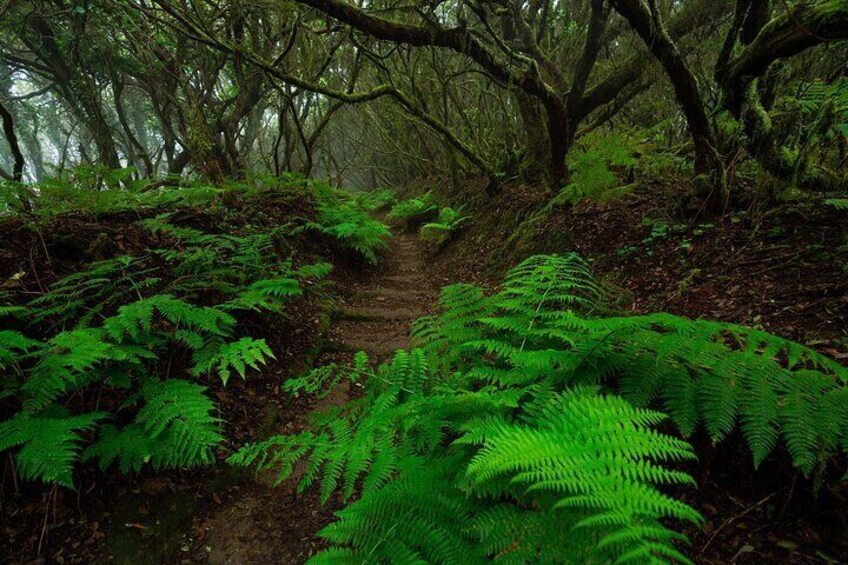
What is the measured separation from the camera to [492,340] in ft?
7.40

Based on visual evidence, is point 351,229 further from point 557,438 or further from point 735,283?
point 557,438

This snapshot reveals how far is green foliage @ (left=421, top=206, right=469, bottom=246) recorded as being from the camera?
8.80m

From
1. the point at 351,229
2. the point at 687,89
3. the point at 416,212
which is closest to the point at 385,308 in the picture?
the point at 351,229

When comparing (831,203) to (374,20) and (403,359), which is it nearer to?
(403,359)

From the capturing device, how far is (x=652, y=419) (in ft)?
4.33

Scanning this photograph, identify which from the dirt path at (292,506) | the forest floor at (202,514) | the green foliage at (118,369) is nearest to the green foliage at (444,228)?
the dirt path at (292,506)

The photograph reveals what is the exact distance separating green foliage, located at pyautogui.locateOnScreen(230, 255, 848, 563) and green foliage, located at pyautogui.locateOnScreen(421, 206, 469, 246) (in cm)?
647

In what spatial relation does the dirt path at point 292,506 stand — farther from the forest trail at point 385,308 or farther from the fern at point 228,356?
the fern at point 228,356

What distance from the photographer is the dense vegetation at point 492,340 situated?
4.33 feet

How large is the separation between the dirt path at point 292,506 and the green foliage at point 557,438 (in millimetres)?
399

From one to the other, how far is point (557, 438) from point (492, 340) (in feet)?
3.31

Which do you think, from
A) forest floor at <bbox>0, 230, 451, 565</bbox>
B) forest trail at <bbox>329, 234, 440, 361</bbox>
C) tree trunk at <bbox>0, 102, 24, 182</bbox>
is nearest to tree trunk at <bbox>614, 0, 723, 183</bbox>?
forest trail at <bbox>329, 234, 440, 361</bbox>

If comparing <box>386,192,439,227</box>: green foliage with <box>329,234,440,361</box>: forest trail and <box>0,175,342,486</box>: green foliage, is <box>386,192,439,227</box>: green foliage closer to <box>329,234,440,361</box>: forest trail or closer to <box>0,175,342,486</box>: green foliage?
<box>329,234,440,361</box>: forest trail

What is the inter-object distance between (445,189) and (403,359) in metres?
13.0
